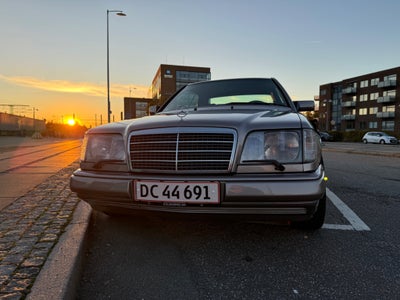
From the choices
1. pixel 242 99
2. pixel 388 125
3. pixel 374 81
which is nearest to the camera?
pixel 242 99

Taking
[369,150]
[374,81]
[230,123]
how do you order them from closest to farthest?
[230,123] → [369,150] → [374,81]

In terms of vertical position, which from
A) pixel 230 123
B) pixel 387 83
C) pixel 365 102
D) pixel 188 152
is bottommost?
pixel 188 152

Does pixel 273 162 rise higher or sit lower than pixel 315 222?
higher

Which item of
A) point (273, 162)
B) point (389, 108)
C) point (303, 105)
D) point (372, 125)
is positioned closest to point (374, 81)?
point (389, 108)

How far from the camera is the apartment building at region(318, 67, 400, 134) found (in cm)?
5297

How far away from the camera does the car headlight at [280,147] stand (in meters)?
2.08

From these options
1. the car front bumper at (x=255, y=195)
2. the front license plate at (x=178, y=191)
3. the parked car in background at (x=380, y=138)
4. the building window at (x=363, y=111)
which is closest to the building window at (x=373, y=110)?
the building window at (x=363, y=111)

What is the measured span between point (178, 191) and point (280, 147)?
81 cm

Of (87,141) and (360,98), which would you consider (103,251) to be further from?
(360,98)

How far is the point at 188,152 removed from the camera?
83.7 inches

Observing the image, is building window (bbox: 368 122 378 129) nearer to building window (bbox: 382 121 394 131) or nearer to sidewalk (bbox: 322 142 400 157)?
building window (bbox: 382 121 394 131)

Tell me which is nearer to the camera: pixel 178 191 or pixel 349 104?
pixel 178 191

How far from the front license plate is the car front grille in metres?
0.14

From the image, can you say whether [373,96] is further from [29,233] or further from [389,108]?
[29,233]
